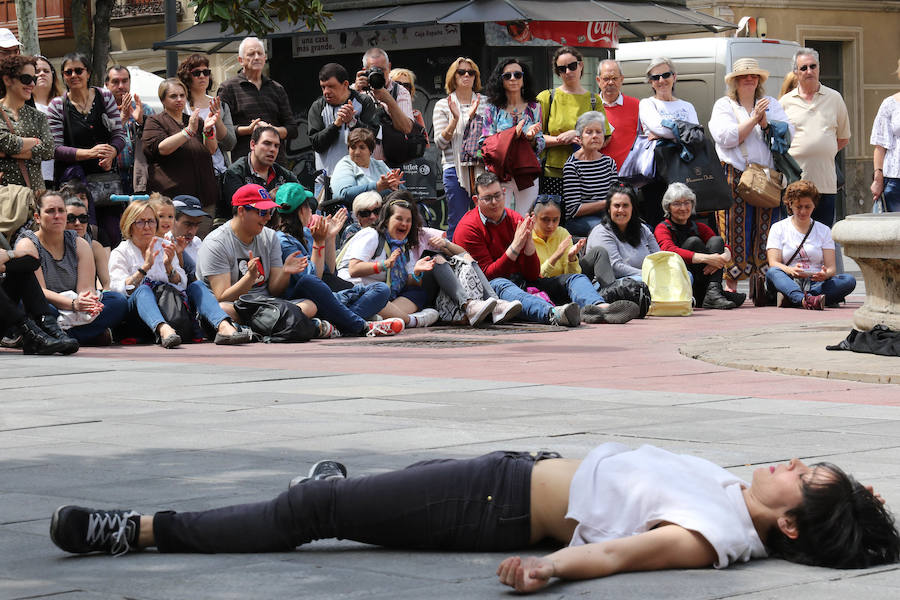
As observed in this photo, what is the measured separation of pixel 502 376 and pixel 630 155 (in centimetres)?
597

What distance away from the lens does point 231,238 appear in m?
11.6

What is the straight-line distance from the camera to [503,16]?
1645 cm

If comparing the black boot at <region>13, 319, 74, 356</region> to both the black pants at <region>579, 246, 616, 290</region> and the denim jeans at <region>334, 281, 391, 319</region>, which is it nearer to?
the denim jeans at <region>334, 281, 391, 319</region>

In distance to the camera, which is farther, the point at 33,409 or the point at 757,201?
the point at 757,201

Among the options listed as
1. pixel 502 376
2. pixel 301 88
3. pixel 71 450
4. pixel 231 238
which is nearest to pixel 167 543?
pixel 71 450

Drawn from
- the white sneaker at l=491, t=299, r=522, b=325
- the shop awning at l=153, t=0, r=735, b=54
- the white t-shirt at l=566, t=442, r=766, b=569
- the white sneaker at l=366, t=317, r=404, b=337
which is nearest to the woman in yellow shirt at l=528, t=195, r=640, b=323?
the white sneaker at l=491, t=299, r=522, b=325

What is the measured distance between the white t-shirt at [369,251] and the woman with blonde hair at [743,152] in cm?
333

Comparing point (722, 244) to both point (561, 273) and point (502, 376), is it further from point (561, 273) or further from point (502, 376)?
point (502, 376)

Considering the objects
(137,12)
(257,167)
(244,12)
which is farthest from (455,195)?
(137,12)

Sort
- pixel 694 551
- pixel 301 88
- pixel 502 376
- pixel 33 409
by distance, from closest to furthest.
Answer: pixel 694 551, pixel 33 409, pixel 502 376, pixel 301 88

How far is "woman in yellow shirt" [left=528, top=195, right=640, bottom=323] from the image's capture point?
12984mm

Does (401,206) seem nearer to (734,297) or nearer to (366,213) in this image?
(366,213)

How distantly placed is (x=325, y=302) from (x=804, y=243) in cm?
471

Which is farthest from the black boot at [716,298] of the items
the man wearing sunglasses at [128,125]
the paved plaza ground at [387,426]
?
the man wearing sunglasses at [128,125]
